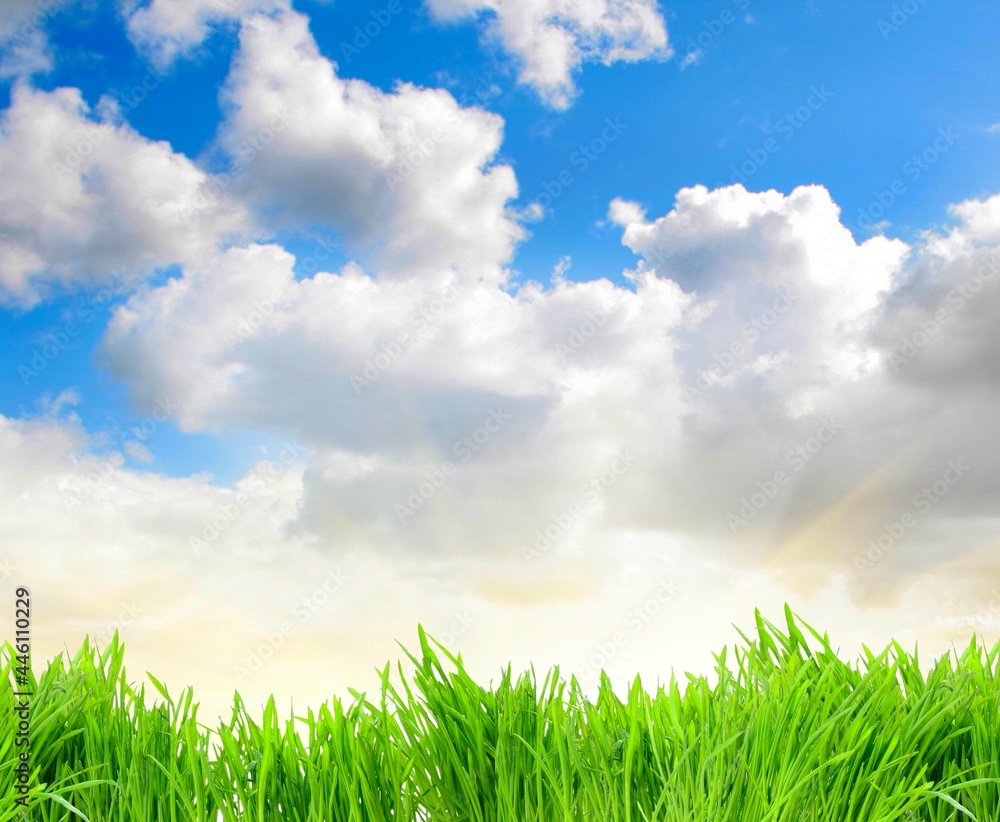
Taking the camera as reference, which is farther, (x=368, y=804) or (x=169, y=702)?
(x=169, y=702)

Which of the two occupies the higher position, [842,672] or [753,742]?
[842,672]

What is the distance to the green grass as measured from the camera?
263 cm

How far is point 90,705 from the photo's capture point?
3.09 m

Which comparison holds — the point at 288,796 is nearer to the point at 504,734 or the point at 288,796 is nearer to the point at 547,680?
the point at 504,734

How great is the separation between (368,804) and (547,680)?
75 cm

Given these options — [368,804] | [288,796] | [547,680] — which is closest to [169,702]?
[288,796]

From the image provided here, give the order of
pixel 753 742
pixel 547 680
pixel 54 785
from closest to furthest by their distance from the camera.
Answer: pixel 753 742
pixel 54 785
pixel 547 680

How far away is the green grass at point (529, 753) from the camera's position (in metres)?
2.63

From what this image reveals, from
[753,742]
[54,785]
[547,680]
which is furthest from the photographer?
[547,680]

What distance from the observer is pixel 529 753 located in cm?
293

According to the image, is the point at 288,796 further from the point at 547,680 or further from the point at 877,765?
the point at 877,765

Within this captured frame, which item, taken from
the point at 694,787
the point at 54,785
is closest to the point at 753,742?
the point at 694,787

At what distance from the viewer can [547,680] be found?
3070 millimetres

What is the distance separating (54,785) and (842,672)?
9.42 feet
